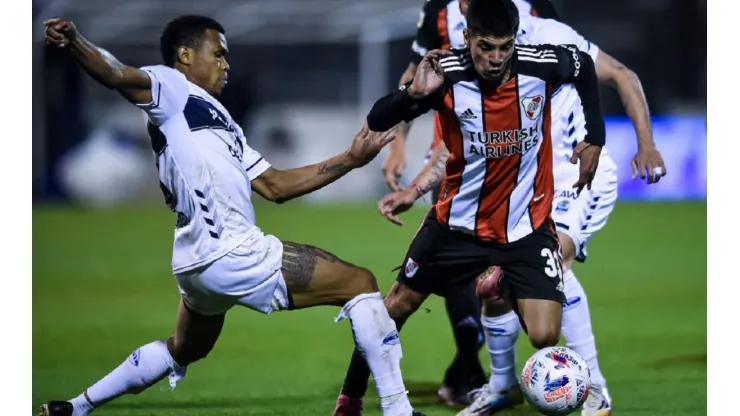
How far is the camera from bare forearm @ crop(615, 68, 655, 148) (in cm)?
587

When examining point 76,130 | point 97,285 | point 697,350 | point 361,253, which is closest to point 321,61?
point 76,130

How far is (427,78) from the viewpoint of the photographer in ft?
17.2

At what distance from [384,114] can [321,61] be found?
2135cm

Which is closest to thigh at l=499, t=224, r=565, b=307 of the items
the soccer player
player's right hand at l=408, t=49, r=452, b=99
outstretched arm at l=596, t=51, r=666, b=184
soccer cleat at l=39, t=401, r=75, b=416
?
the soccer player

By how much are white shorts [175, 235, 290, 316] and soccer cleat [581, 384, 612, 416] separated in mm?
1682

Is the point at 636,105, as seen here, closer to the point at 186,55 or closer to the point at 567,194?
the point at 567,194

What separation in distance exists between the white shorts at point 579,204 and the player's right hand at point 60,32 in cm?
283

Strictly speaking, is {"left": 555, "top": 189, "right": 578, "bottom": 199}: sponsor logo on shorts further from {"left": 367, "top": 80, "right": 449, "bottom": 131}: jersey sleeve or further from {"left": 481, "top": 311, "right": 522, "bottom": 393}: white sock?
{"left": 367, "top": 80, "right": 449, "bottom": 131}: jersey sleeve

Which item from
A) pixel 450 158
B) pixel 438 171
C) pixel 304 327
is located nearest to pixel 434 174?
pixel 438 171

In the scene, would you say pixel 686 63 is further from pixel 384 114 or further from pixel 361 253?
pixel 384 114

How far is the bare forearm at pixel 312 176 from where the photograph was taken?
5344 mm

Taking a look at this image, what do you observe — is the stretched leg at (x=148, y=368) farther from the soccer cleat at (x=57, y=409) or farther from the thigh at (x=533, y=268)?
the thigh at (x=533, y=268)

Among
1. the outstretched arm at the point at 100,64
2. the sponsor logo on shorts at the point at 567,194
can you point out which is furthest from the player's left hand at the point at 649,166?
the outstretched arm at the point at 100,64

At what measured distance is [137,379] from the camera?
5.56 metres
